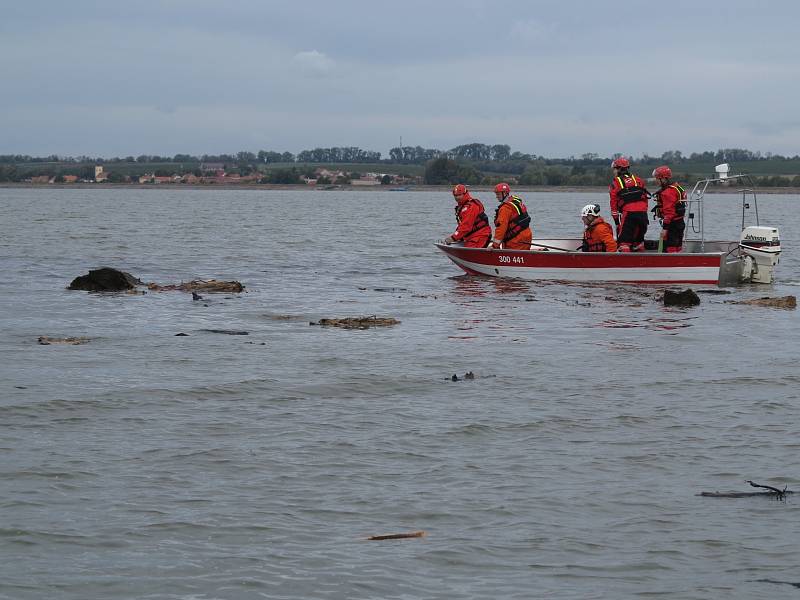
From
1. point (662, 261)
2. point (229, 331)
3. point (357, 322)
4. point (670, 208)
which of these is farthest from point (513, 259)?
point (229, 331)

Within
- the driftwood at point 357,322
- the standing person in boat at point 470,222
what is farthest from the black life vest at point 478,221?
the driftwood at point 357,322

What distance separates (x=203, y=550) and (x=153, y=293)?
48.0 ft

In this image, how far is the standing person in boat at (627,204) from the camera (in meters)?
21.8

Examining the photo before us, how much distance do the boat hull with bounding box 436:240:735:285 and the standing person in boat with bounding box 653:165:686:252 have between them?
88 cm

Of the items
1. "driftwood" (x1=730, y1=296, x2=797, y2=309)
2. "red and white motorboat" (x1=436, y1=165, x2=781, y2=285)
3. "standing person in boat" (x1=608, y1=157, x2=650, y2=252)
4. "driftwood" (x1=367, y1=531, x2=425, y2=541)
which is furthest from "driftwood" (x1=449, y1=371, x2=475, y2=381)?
"standing person in boat" (x1=608, y1=157, x2=650, y2=252)

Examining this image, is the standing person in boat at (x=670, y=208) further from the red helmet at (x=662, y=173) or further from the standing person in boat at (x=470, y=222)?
the standing person in boat at (x=470, y=222)

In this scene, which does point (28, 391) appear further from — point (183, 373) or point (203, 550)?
point (203, 550)

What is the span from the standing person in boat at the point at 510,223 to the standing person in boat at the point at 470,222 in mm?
547

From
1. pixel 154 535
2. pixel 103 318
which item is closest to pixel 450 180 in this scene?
pixel 103 318

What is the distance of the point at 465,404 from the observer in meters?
11.2

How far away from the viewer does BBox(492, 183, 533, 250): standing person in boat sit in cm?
2311

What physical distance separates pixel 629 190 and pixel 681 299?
2.97 m

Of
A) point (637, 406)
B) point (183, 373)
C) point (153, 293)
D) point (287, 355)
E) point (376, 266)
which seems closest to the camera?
point (637, 406)

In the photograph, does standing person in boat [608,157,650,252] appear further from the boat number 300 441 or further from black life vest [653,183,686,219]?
the boat number 300 441
